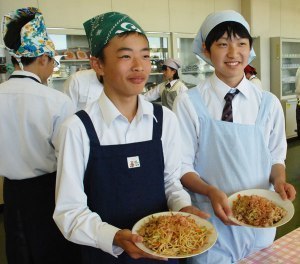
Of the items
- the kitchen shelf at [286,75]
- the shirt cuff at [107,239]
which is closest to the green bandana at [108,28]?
the shirt cuff at [107,239]

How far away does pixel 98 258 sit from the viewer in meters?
1.09

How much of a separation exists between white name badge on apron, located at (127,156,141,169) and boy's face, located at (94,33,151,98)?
0.22 m

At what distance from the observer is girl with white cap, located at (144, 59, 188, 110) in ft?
13.3

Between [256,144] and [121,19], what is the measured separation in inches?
27.6

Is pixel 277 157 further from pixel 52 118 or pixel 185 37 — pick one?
pixel 185 37

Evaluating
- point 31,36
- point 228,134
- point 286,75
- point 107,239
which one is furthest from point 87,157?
point 286,75

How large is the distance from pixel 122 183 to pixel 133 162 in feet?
0.26

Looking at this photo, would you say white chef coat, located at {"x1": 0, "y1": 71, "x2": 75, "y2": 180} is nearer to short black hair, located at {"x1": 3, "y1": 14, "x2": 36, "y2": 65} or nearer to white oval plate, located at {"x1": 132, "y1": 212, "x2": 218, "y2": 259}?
short black hair, located at {"x1": 3, "y1": 14, "x2": 36, "y2": 65}

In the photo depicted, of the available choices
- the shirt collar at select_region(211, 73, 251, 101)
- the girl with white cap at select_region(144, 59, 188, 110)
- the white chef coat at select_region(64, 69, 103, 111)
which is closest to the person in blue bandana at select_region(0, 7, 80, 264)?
the shirt collar at select_region(211, 73, 251, 101)

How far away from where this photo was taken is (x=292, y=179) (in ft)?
13.2

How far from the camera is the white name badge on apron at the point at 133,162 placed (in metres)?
1.05

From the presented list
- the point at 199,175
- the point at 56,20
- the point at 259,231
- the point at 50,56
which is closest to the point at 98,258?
the point at 199,175

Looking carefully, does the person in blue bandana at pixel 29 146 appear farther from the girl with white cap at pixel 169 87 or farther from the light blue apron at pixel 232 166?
the girl with white cap at pixel 169 87

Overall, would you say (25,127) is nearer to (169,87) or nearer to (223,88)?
(223,88)
